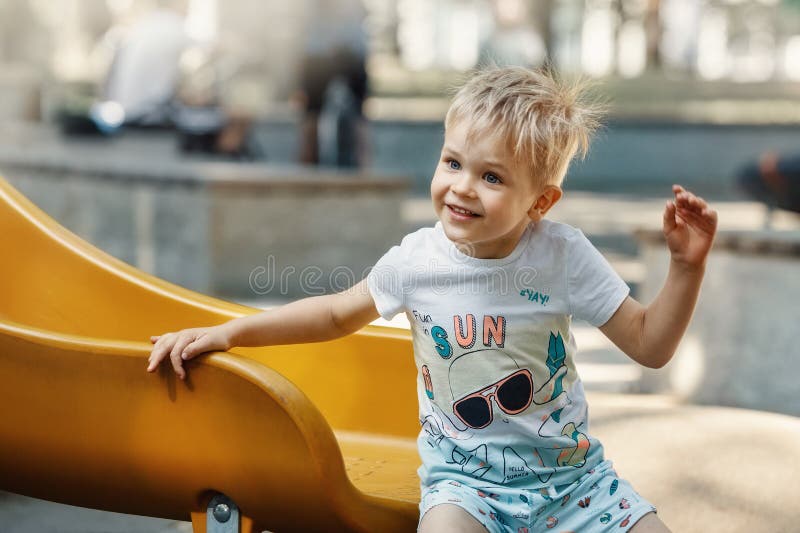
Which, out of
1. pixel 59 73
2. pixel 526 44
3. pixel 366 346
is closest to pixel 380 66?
pixel 526 44

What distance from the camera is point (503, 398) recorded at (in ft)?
5.98

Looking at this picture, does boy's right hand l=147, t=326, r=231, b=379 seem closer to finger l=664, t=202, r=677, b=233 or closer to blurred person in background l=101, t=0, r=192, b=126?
finger l=664, t=202, r=677, b=233

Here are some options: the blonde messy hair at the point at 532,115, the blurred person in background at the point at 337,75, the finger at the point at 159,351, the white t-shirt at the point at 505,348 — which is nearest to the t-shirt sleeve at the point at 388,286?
the white t-shirt at the point at 505,348

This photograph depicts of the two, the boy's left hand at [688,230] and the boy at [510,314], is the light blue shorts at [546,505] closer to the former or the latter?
the boy at [510,314]

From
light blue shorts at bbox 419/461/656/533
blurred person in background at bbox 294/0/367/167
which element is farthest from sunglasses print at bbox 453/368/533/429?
A: blurred person in background at bbox 294/0/367/167

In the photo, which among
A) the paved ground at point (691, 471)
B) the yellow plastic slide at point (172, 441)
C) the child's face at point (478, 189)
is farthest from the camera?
the paved ground at point (691, 471)

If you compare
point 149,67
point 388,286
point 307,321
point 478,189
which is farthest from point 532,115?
point 149,67

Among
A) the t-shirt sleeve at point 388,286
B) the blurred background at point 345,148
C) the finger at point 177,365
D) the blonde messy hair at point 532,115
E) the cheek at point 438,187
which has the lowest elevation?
the blurred background at point 345,148

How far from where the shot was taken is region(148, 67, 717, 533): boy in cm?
178

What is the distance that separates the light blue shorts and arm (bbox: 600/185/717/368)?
8.8 inches

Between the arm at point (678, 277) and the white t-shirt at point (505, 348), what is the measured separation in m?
0.07

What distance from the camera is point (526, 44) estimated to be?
14.1 m

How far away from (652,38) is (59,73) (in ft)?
27.2

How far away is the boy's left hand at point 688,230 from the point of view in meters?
1.75
